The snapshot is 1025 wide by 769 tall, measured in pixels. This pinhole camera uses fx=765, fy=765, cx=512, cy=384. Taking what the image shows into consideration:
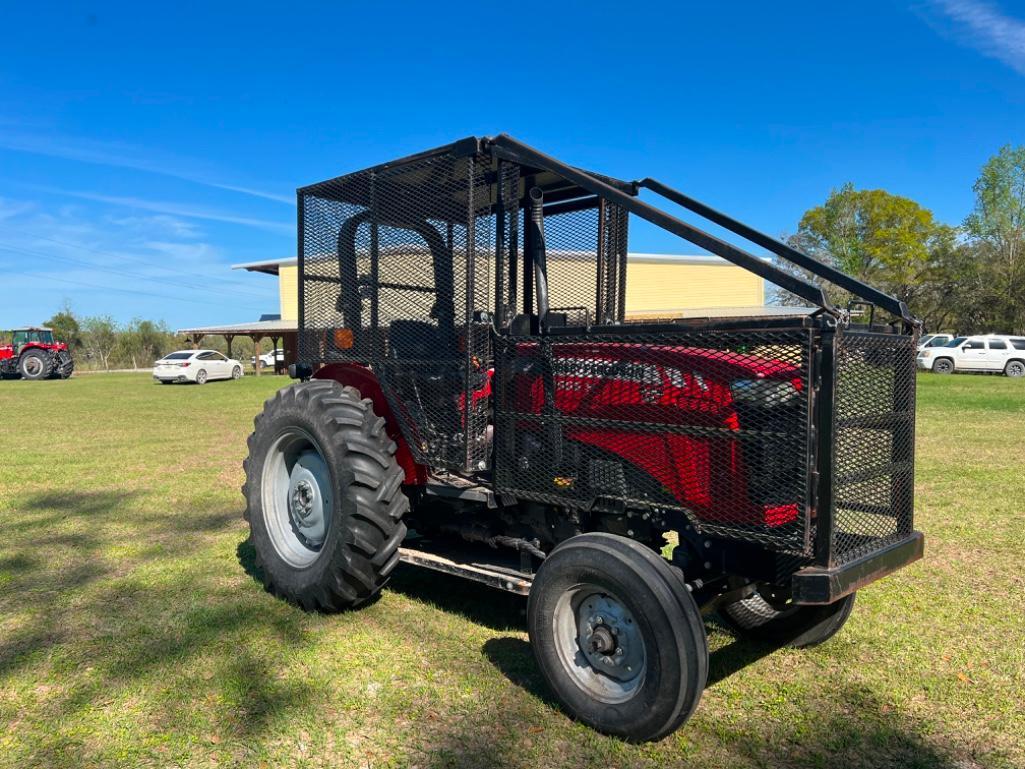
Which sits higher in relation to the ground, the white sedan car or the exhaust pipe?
the exhaust pipe

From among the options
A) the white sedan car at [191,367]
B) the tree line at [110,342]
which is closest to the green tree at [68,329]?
the tree line at [110,342]

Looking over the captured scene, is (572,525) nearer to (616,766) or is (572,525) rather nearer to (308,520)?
(616,766)

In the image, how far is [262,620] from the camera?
4.35 meters

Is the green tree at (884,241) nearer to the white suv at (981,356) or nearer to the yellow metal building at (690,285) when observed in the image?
the yellow metal building at (690,285)

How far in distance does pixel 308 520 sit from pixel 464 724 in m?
1.90

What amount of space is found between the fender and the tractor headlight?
78.9 inches

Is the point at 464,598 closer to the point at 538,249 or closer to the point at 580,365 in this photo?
the point at 580,365

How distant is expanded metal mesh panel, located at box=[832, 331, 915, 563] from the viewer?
2.97 m

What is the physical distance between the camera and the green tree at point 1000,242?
142ft

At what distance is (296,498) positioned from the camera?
4695 millimetres

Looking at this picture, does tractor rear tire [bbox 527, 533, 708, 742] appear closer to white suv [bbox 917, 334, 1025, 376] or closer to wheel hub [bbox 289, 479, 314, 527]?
wheel hub [bbox 289, 479, 314, 527]

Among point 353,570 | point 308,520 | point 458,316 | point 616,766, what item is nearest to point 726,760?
point 616,766

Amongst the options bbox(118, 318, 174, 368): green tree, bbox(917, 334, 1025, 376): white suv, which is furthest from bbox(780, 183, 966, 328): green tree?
bbox(118, 318, 174, 368): green tree

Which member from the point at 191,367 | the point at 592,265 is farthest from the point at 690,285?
the point at 592,265
